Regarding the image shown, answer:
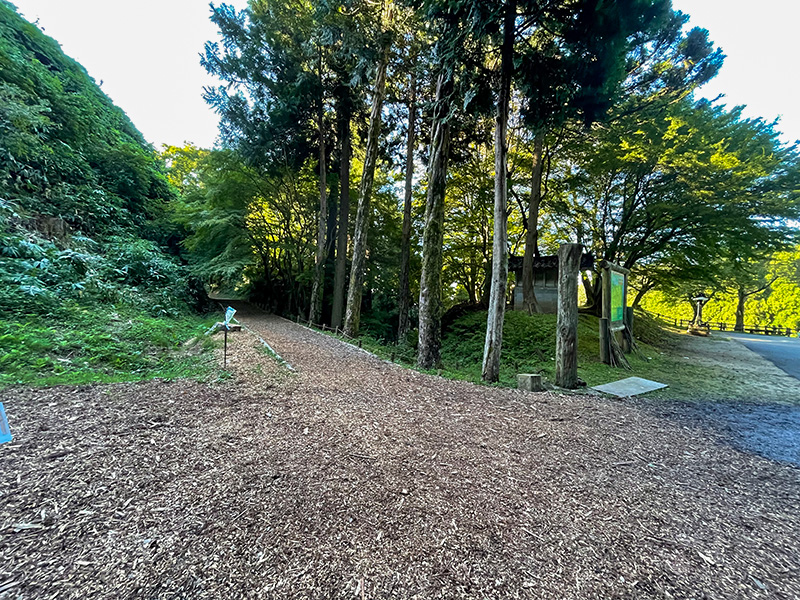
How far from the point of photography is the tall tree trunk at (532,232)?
1057cm

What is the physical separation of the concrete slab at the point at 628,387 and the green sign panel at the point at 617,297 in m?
2.02

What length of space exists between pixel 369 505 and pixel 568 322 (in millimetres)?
4504

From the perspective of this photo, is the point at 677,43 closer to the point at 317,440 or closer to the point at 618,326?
the point at 618,326

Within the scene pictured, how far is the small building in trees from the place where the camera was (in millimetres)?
12172

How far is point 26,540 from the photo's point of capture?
1572 mm

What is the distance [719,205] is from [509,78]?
8.70 metres

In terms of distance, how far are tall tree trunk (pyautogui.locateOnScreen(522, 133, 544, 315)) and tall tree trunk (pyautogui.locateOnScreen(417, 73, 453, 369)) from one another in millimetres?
5120

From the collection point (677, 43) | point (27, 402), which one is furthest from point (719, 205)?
point (27, 402)

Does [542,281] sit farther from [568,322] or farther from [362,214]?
[568,322]

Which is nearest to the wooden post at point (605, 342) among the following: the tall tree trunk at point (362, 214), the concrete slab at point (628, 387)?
the concrete slab at point (628, 387)

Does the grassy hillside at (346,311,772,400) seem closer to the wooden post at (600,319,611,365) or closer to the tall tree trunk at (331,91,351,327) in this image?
the wooden post at (600,319,611,365)

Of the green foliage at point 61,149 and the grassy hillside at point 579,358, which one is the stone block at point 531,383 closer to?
the grassy hillside at point 579,358

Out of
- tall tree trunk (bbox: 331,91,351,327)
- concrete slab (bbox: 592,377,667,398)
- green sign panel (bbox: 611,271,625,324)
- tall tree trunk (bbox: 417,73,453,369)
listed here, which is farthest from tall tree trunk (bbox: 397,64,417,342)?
concrete slab (bbox: 592,377,667,398)

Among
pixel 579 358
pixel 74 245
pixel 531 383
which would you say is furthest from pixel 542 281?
pixel 74 245
